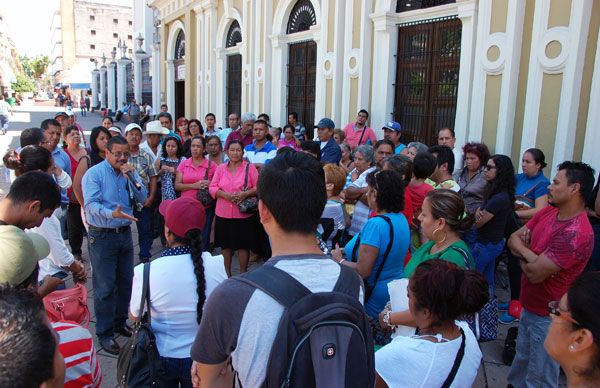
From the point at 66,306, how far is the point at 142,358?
26.1 inches

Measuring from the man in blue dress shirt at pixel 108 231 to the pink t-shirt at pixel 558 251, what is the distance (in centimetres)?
313

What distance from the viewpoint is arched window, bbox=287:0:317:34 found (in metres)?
10.3

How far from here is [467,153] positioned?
4.98 m

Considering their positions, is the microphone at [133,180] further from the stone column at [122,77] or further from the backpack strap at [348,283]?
the stone column at [122,77]

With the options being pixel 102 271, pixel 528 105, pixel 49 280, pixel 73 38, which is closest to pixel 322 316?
pixel 49 280

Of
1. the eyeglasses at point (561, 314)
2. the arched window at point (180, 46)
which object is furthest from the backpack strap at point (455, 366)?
the arched window at point (180, 46)

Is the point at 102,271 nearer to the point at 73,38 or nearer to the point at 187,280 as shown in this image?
the point at 187,280

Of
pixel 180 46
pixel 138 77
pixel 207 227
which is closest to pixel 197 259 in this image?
pixel 207 227

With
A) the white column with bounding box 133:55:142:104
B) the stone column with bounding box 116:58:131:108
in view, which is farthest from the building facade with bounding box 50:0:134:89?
the white column with bounding box 133:55:142:104

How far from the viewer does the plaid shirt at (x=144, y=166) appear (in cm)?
575

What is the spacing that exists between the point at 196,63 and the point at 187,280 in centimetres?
1503

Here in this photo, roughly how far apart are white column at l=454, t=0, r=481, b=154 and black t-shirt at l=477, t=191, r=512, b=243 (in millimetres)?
2696

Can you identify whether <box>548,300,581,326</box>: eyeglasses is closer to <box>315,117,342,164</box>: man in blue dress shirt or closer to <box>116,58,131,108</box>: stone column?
<box>315,117,342,164</box>: man in blue dress shirt

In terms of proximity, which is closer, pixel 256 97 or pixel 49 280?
pixel 49 280
